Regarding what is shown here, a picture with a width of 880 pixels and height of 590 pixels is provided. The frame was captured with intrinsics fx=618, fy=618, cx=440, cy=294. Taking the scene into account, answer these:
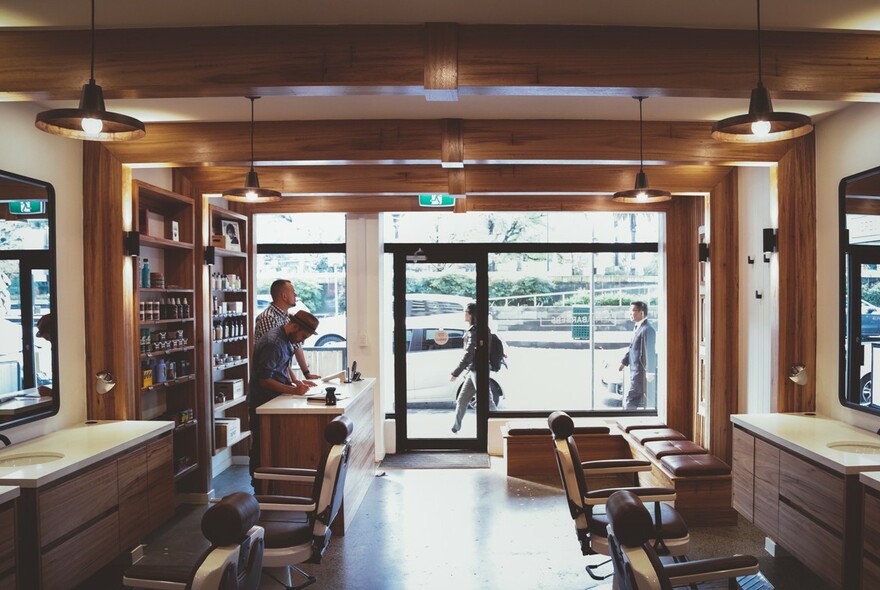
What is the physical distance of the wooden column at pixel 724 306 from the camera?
17.1 ft

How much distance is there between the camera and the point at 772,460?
3564 mm

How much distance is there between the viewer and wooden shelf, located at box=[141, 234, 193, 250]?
447cm

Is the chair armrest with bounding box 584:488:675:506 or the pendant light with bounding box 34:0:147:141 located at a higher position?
the pendant light with bounding box 34:0:147:141

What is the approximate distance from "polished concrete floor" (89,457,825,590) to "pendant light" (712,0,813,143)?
273cm

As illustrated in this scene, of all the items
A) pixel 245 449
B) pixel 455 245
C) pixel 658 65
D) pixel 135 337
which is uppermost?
pixel 658 65

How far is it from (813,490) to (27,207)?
4.58 meters

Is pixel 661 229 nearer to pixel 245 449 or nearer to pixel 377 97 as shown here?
pixel 377 97

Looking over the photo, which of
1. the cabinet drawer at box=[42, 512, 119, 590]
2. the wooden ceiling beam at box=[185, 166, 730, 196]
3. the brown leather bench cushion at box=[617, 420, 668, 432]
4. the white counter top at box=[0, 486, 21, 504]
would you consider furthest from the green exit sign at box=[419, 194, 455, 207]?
the white counter top at box=[0, 486, 21, 504]

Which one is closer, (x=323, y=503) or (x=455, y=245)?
(x=323, y=503)

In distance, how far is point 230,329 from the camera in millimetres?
6309

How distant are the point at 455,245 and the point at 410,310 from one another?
920 mm

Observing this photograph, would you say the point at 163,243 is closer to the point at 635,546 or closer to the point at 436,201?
the point at 436,201

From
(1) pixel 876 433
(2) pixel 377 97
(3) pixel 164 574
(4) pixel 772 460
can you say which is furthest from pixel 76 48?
(1) pixel 876 433

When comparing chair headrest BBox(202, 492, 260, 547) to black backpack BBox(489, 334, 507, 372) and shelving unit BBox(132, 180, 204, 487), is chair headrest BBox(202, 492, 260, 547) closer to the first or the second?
shelving unit BBox(132, 180, 204, 487)
